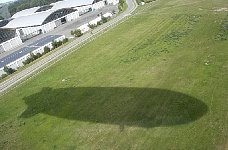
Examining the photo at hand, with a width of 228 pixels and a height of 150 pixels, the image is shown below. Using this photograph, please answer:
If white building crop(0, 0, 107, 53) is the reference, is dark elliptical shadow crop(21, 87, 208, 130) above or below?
above

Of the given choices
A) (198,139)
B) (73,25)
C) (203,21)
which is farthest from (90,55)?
(73,25)

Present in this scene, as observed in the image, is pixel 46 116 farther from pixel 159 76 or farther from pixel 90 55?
pixel 90 55

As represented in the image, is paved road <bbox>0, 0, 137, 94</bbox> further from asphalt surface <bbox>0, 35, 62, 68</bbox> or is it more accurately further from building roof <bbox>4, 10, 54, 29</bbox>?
building roof <bbox>4, 10, 54, 29</bbox>

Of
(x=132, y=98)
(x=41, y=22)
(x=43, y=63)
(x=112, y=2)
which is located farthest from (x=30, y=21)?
(x=132, y=98)

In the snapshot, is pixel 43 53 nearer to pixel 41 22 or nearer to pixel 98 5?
pixel 41 22

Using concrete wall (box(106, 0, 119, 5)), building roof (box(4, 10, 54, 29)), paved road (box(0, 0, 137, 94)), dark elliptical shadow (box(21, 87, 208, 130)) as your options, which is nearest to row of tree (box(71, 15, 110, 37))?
paved road (box(0, 0, 137, 94))

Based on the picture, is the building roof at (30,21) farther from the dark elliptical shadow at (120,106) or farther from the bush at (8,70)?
the dark elliptical shadow at (120,106)

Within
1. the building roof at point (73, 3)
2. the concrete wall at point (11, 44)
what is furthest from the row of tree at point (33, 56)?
the building roof at point (73, 3)
